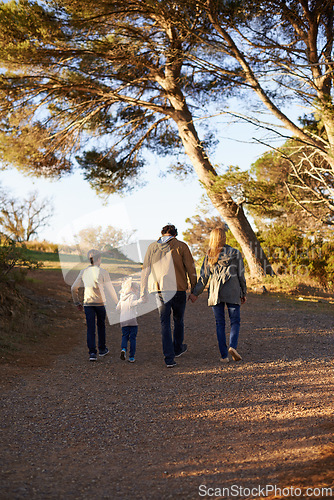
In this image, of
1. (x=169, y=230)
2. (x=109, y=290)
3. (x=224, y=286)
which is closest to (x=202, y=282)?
(x=224, y=286)

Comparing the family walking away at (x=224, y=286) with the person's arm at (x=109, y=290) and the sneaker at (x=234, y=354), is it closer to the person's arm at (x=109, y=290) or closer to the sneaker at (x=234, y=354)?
the sneaker at (x=234, y=354)

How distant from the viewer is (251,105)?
13070 mm

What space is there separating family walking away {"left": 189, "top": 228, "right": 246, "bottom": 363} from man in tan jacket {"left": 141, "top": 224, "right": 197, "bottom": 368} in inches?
9.6

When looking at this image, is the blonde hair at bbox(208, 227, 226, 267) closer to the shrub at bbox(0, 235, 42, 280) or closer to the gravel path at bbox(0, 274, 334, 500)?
the gravel path at bbox(0, 274, 334, 500)

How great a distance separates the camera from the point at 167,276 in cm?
615

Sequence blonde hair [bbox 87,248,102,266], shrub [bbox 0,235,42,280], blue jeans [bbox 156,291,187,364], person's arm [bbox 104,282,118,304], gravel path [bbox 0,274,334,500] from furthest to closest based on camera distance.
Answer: shrub [bbox 0,235,42,280], blonde hair [bbox 87,248,102,266], person's arm [bbox 104,282,118,304], blue jeans [bbox 156,291,187,364], gravel path [bbox 0,274,334,500]

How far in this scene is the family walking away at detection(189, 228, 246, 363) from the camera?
246 inches

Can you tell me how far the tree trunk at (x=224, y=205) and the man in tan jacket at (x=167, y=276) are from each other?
28.4 feet

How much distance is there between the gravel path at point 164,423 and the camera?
9.98 ft

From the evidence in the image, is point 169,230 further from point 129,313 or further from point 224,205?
point 224,205

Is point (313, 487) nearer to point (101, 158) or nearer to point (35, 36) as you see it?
point (35, 36)

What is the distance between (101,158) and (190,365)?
11568 millimetres

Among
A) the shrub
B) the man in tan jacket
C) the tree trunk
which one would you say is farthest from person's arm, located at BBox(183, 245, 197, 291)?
the tree trunk

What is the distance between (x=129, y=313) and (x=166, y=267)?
3.16ft
